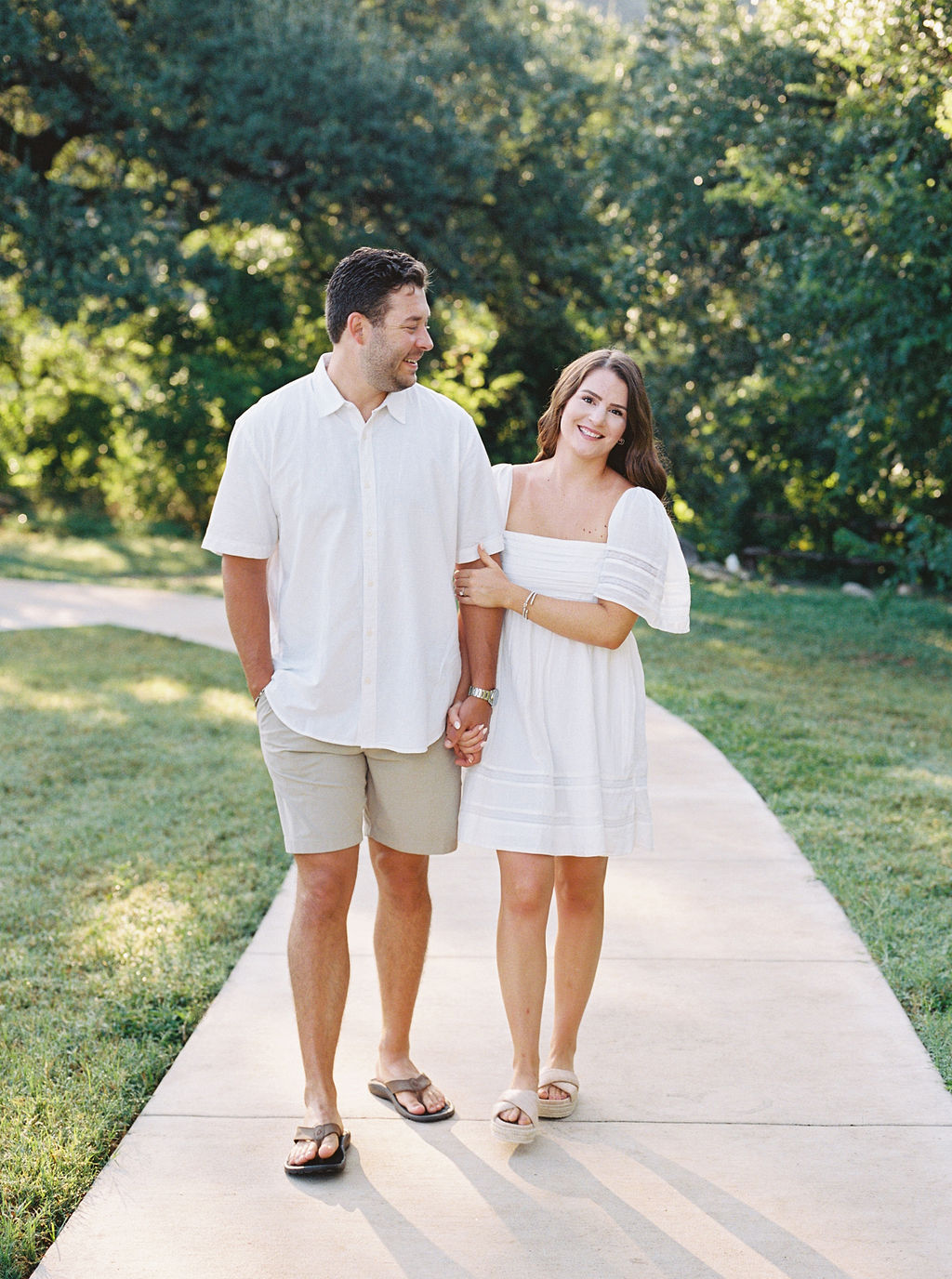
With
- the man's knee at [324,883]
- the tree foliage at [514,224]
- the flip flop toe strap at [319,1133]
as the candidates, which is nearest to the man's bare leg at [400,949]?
the man's knee at [324,883]

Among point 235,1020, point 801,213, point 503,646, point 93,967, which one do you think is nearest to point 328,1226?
point 235,1020

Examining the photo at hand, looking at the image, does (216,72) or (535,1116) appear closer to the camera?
(535,1116)

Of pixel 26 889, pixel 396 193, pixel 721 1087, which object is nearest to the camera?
pixel 721 1087

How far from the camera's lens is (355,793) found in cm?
285

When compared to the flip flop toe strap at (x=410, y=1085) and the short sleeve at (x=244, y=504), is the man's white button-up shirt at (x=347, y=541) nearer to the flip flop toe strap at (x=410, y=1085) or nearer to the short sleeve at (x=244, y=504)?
the short sleeve at (x=244, y=504)

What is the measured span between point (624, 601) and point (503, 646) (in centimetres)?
32

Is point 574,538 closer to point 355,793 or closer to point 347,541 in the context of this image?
point 347,541

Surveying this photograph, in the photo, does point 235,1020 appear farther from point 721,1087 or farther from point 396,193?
point 396,193

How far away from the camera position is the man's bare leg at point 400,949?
3.00 meters

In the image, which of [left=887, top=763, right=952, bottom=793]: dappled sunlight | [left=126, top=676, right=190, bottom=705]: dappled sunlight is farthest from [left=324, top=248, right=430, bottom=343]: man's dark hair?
[left=126, top=676, right=190, bottom=705]: dappled sunlight

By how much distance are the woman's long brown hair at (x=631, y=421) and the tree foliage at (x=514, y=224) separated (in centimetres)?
536

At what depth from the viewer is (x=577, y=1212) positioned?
2584 millimetres

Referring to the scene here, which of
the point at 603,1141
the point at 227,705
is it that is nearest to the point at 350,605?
the point at 603,1141

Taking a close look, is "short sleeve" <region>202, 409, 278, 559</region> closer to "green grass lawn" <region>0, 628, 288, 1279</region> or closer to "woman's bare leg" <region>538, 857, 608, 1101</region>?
"woman's bare leg" <region>538, 857, 608, 1101</region>
